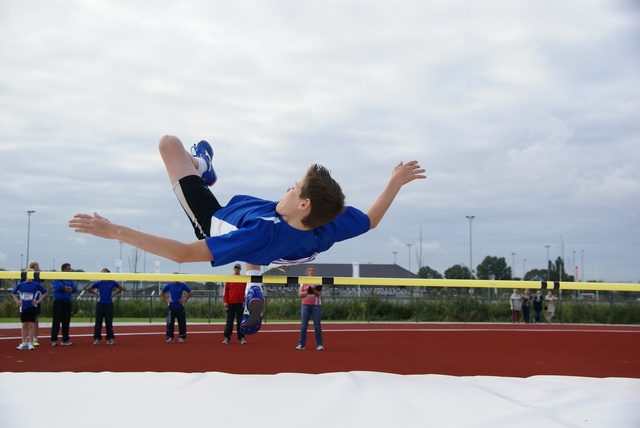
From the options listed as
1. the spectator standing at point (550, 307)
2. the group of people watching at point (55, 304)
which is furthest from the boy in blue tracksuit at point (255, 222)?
the spectator standing at point (550, 307)

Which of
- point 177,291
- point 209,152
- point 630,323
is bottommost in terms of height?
point 630,323

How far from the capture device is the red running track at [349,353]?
8.61 m

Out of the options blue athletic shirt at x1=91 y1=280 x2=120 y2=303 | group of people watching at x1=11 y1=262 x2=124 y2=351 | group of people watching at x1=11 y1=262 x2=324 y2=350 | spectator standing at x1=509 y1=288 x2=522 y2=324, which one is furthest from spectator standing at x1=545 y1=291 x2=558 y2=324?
blue athletic shirt at x1=91 y1=280 x2=120 y2=303

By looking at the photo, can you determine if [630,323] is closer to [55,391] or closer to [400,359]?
[400,359]

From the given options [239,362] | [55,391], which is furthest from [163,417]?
[239,362]

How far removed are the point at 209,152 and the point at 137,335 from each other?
10354mm

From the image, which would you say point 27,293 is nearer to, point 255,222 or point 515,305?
point 255,222

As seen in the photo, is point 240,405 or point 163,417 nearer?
point 163,417

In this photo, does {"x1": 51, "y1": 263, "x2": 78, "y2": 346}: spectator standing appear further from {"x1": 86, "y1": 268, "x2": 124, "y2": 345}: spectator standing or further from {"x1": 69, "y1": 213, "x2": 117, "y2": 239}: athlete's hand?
{"x1": 69, "y1": 213, "x2": 117, "y2": 239}: athlete's hand

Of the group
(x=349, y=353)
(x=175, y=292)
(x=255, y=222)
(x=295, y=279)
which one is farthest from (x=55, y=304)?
(x=255, y=222)

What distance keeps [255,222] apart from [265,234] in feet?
0.35

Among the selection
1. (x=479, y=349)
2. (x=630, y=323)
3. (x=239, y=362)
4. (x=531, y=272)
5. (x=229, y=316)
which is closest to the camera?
(x=239, y=362)

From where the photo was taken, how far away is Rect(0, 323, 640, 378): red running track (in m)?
8.61

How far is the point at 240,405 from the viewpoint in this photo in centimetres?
430
